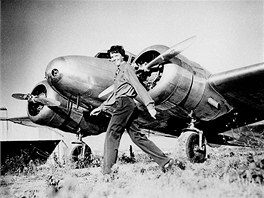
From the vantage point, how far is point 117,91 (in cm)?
375

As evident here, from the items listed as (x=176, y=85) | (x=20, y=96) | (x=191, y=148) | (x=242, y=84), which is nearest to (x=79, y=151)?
(x=20, y=96)

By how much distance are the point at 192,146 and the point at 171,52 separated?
2.03 m

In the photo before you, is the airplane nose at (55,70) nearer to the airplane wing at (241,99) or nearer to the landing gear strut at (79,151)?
the landing gear strut at (79,151)

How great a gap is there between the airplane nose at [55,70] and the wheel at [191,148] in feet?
9.37

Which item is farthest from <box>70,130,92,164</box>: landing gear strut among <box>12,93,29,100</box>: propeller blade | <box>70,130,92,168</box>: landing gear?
<box>12,93,29,100</box>: propeller blade

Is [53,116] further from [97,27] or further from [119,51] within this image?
[119,51]

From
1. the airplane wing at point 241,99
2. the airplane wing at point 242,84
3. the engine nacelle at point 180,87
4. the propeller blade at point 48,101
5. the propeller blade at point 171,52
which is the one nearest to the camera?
the propeller blade at point 171,52

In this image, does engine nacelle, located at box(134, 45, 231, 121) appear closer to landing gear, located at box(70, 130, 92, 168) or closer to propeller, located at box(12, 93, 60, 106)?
propeller, located at box(12, 93, 60, 106)

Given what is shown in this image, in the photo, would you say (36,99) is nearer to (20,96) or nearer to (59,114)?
(20,96)

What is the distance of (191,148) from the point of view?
6082 mm

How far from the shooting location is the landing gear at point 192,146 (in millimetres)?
5953

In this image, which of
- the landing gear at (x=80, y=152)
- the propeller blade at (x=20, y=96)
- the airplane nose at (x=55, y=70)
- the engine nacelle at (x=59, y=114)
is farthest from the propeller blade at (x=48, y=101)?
the landing gear at (x=80, y=152)

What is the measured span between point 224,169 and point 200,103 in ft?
9.22

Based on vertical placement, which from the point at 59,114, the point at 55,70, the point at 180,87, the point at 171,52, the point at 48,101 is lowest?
the point at 59,114
